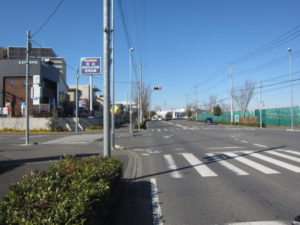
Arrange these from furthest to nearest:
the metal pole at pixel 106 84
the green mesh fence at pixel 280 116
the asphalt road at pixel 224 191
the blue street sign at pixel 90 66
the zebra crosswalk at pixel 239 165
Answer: the green mesh fence at pixel 280 116 → the blue street sign at pixel 90 66 → the zebra crosswalk at pixel 239 165 → the metal pole at pixel 106 84 → the asphalt road at pixel 224 191

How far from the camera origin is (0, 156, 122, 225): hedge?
2.95 m

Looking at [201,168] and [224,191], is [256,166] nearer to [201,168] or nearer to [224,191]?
[201,168]

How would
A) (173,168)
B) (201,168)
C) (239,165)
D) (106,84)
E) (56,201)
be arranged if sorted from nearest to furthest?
(56,201) → (106,84) → (201,168) → (173,168) → (239,165)

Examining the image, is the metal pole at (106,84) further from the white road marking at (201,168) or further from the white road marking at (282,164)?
the white road marking at (282,164)

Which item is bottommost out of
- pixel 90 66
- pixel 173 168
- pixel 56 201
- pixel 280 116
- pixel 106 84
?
pixel 173 168

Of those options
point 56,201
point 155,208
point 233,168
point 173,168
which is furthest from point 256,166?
point 56,201

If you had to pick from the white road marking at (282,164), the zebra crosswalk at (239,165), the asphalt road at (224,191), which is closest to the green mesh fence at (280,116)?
the zebra crosswalk at (239,165)

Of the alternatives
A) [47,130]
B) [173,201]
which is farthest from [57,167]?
[47,130]

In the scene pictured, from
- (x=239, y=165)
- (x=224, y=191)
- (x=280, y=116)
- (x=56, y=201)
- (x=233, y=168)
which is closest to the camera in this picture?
(x=56, y=201)

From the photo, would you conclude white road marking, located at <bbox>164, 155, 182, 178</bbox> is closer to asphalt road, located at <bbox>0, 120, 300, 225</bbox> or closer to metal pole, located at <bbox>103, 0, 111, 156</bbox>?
asphalt road, located at <bbox>0, 120, 300, 225</bbox>

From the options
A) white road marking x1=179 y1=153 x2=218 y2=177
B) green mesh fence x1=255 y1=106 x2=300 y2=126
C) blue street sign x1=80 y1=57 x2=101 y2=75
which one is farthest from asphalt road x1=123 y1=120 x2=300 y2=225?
green mesh fence x1=255 y1=106 x2=300 y2=126

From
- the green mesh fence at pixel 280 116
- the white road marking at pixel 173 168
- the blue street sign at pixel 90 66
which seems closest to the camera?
the white road marking at pixel 173 168

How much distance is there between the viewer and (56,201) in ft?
11.2

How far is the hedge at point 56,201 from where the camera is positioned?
9.67 ft
